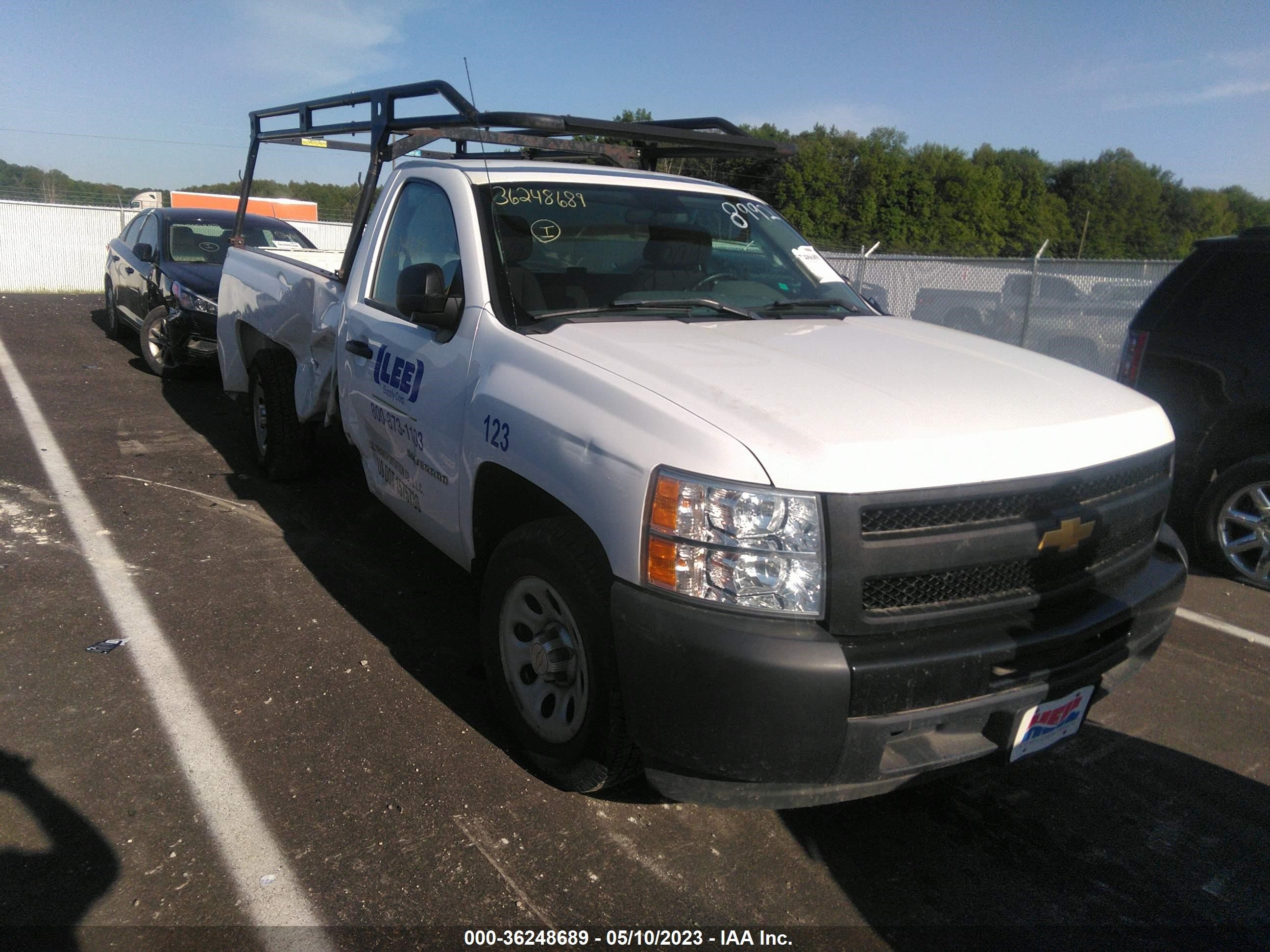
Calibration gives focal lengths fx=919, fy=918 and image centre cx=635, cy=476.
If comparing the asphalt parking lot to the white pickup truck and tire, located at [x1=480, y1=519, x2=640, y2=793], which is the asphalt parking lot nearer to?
tire, located at [x1=480, y1=519, x2=640, y2=793]

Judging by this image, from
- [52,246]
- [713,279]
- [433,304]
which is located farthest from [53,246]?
[713,279]

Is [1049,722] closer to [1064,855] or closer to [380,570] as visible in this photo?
[1064,855]

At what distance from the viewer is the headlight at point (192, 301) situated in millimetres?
8984

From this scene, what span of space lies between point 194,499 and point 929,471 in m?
5.00

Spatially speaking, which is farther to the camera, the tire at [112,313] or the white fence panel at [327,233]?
the white fence panel at [327,233]

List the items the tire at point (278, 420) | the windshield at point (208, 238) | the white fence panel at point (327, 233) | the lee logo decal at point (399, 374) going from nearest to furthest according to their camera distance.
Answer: the lee logo decal at point (399, 374) < the tire at point (278, 420) < the windshield at point (208, 238) < the white fence panel at point (327, 233)

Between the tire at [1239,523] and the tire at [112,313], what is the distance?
11.8 m

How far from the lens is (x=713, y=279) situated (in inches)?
151

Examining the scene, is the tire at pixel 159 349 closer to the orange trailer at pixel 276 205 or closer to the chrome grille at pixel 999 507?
the chrome grille at pixel 999 507

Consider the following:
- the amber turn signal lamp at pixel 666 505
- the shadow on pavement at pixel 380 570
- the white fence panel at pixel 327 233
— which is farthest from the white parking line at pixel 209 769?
the white fence panel at pixel 327 233

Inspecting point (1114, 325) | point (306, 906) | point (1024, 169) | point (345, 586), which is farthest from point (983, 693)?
point (1024, 169)

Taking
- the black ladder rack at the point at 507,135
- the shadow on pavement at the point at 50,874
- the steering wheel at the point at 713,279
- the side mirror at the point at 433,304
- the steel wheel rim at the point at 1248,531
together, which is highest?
the black ladder rack at the point at 507,135

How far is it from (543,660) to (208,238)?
9.19m

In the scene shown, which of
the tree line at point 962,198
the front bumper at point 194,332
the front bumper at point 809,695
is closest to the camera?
the front bumper at point 809,695
